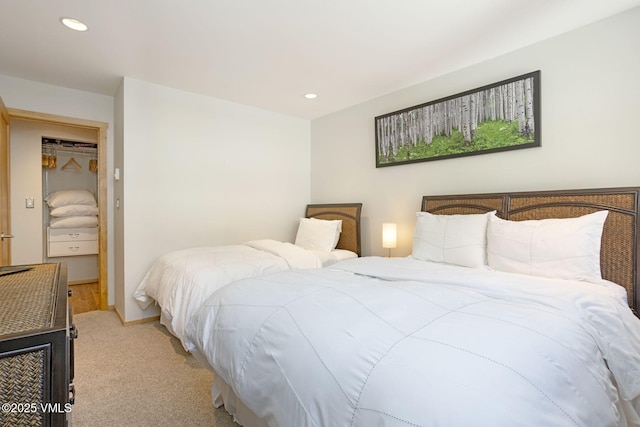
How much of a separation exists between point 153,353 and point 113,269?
1538mm

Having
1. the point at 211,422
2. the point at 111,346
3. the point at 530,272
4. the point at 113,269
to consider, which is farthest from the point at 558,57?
the point at 113,269

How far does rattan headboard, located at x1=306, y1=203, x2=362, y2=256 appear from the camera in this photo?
370 centimetres

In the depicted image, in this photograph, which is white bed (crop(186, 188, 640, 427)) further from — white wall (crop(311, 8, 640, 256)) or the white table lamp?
the white table lamp

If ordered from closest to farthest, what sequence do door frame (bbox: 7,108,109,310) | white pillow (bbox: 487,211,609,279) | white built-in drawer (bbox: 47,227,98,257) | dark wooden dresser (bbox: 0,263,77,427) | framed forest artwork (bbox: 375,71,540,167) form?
dark wooden dresser (bbox: 0,263,77,427)
white pillow (bbox: 487,211,609,279)
framed forest artwork (bbox: 375,71,540,167)
door frame (bbox: 7,108,109,310)
white built-in drawer (bbox: 47,227,98,257)

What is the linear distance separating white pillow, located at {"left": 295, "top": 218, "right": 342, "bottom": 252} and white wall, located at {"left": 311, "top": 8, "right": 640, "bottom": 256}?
1.94 feet

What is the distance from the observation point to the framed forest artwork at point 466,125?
2451 mm

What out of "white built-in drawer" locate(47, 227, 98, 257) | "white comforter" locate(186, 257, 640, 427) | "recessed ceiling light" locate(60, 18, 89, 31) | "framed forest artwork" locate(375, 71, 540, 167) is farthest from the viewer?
"white built-in drawer" locate(47, 227, 98, 257)

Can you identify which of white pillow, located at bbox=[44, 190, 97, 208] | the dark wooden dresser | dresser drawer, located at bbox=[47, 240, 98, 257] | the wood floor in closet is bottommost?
the wood floor in closet

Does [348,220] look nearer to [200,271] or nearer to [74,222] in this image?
[200,271]

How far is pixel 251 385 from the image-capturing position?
1159 mm

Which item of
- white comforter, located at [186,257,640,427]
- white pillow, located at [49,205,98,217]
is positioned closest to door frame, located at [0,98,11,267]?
white pillow, located at [49,205,98,217]

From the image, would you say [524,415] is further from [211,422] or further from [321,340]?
[211,422]

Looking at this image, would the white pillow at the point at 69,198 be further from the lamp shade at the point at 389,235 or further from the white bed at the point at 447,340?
the lamp shade at the point at 389,235

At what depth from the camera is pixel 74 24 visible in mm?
2199
